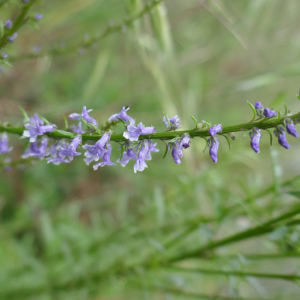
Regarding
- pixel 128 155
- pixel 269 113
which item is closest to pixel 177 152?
Result: pixel 128 155

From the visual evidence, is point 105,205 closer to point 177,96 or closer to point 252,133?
point 177,96

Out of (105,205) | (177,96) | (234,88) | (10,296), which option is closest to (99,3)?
(177,96)

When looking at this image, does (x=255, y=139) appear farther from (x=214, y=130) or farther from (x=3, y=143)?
(x=3, y=143)

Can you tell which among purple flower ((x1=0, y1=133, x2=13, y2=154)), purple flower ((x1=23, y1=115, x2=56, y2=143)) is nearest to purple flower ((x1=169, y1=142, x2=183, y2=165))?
purple flower ((x1=23, y1=115, x2=56, y2=143))

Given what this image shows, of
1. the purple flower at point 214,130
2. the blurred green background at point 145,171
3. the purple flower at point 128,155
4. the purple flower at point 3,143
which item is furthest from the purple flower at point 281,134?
the purple flower at point 3,143

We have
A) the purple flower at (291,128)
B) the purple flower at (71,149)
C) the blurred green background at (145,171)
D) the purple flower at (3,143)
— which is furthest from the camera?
the blurred green background at (145,171)

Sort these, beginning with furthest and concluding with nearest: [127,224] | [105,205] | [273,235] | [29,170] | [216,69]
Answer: [216,69], [105,205], [29,170], [127,224], [273,235]

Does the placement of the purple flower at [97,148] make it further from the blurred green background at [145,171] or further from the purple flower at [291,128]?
the blurred green background at [145,171]

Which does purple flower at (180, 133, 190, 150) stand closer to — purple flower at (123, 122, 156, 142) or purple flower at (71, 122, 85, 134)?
purple flower at (123, 122, 156, 142)
